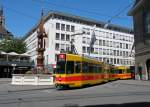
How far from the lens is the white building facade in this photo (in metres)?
84.6

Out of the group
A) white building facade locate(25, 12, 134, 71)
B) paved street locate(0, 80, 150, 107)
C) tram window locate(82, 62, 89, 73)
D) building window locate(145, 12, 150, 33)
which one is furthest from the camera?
white building facade locate(25, 12, 134, 71)

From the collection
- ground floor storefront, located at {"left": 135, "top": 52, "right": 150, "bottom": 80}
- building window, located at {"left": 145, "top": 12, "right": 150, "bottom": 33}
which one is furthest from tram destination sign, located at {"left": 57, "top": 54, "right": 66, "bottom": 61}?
building window, located at {"left": 145, "top": 12, "right": 150, "bottom": 33}

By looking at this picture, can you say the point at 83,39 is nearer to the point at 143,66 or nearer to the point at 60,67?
the point at 143,66

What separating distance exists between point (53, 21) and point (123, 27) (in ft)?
109

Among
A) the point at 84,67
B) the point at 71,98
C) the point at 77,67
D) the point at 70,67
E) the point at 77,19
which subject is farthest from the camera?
the point at 77,19

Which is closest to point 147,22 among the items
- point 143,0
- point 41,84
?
point 143,0

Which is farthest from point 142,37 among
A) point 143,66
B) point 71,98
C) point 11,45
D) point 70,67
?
point 11,45

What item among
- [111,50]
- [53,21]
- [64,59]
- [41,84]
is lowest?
[41,84]

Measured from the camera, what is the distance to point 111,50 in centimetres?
10175

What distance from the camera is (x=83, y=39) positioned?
91750mm

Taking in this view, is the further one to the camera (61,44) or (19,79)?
(61,44)

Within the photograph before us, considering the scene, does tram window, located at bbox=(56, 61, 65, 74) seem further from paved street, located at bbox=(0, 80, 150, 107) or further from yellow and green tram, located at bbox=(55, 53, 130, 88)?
paved street, located at bbox=(0, 80, 150, 107)

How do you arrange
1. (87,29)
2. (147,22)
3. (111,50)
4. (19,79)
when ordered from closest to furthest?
(19,79) → (147,22) → (87,29) → (111,50)

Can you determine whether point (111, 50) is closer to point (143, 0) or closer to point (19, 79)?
point (143, 0)
